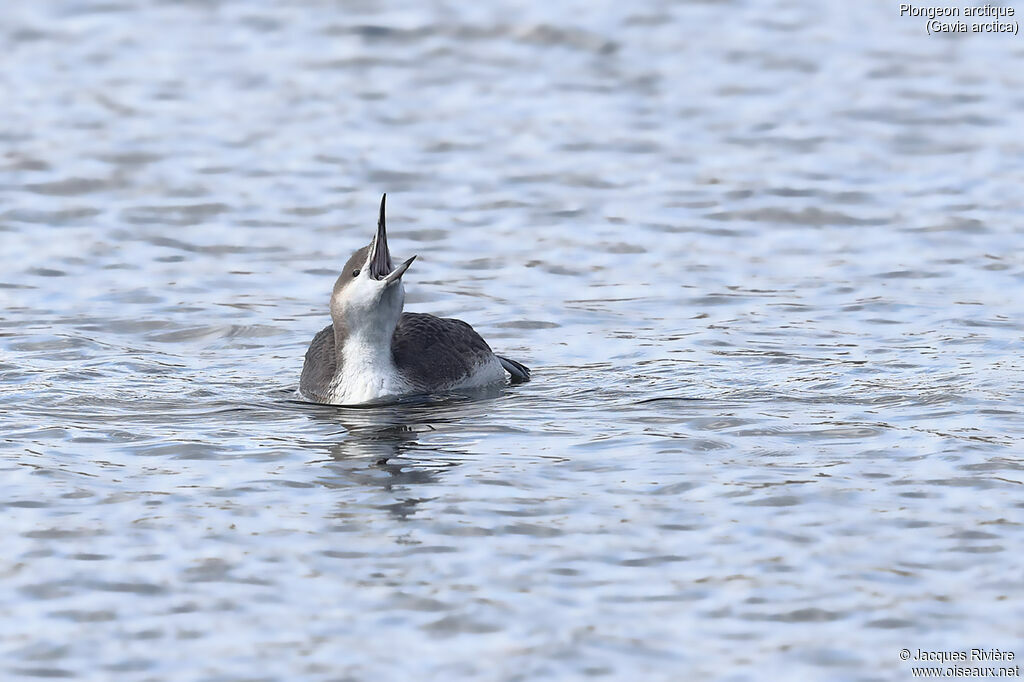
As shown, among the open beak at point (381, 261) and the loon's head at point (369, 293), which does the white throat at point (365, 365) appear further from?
the open beak at point (381, 261)

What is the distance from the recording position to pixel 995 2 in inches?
953

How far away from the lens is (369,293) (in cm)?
1264

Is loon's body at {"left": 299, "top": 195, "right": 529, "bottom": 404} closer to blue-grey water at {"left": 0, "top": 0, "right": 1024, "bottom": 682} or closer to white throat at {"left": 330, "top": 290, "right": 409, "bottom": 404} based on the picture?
white throat at {"left": 330, "top": 290, "right": 409, "bottom": 404}

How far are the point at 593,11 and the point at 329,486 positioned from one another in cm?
1484


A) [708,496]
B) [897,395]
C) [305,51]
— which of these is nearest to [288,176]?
[305,51]

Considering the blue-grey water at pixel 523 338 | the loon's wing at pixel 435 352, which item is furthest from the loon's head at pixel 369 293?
the blue-grey water at pixel 523 338

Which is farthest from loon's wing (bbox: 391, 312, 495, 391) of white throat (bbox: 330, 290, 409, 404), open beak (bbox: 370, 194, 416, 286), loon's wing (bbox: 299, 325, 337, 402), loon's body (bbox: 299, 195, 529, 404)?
open beak (bbox: 370, 194, 416, 286)

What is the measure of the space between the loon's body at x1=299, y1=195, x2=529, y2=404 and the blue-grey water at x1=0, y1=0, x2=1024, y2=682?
0.88 feet

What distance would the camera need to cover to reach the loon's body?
501 inches

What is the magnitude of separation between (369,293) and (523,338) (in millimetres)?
2474

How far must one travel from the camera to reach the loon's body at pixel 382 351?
12719mm

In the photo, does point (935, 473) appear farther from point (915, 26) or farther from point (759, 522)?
point (915, 26)

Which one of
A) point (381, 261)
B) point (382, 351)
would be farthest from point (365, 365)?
point (381, 261)

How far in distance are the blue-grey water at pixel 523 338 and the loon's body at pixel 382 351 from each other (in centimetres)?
27
